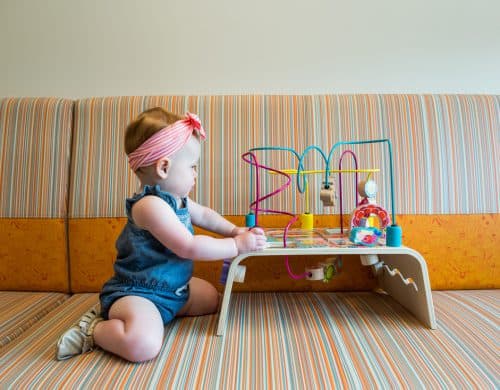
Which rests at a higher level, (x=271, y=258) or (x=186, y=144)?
(x=186, y=144)

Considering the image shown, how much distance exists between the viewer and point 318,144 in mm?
1095

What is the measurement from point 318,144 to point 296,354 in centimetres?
64

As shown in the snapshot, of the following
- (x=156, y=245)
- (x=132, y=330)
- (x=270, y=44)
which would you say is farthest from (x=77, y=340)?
(x=270, y=44)

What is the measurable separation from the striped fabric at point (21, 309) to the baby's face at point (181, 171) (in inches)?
18.4

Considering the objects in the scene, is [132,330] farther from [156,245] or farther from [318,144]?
[318,144]

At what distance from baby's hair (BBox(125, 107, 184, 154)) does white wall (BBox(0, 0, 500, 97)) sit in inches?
20.5

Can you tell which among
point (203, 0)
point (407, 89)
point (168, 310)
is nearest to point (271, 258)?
point (168, 310)

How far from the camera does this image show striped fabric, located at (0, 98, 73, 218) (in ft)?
3.58

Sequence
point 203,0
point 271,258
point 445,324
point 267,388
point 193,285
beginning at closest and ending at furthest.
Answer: point 267,388, point 445,324, point 193,285, point 271,258, point 203,0

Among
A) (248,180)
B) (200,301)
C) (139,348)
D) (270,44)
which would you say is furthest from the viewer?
(270,44)

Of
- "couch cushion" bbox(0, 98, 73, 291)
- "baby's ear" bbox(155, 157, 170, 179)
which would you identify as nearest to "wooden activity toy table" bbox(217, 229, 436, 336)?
"baby's ear" bbox(155, 157, 170, 179)

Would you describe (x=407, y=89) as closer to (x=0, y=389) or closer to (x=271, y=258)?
(x=271, y=258)

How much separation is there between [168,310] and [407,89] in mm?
1126

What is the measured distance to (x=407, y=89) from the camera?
4.22 ft
